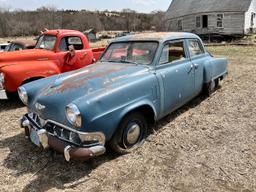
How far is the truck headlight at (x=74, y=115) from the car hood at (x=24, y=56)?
3.75 m

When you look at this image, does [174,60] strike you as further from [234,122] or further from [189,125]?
[234,122]

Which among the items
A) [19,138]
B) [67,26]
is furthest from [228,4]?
[67,26]

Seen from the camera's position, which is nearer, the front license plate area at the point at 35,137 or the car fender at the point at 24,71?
the front license plate area at the point at 35,137

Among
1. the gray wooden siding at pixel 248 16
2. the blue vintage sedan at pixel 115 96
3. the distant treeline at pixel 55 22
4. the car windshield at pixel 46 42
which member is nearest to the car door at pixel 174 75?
the blue vintage sedan at pixel 115 96

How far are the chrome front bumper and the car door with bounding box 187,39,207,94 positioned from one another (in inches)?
108

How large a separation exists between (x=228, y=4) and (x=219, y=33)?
299cm

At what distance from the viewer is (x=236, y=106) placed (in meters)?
5.88

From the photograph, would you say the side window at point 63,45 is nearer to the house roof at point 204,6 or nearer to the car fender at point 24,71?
the car fender at point 24,71

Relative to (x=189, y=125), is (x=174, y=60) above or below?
above

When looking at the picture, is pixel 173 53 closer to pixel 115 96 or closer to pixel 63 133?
pixel 115 96

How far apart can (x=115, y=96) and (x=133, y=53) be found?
1.39 m

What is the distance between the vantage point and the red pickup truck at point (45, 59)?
20.0 feet

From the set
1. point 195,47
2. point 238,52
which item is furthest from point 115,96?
point 238,52

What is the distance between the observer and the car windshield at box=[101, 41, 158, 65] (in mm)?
4605
